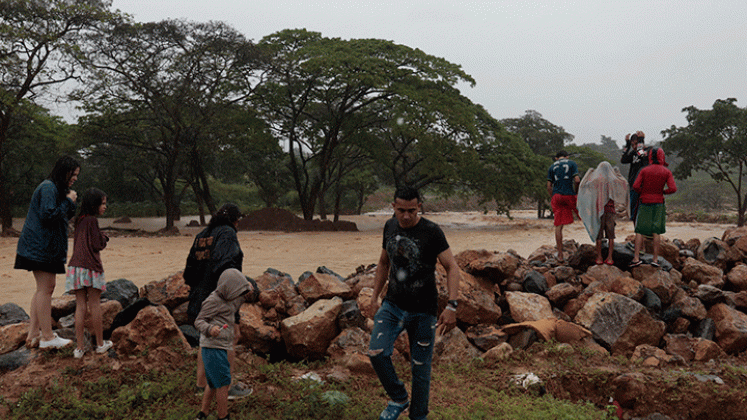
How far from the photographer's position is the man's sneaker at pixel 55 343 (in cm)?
409

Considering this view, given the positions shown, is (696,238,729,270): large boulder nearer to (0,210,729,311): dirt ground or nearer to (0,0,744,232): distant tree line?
(0,210,729,311): dirt ground

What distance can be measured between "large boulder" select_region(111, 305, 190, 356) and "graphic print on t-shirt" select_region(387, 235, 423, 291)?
8.35 feet

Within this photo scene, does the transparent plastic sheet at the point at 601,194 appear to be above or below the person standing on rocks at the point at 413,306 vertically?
above

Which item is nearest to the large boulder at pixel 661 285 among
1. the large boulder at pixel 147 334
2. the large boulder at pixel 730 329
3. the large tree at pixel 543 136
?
the large boulder at pixel 730 329

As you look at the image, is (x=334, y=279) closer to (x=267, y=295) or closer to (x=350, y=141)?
(x=267, y=295)

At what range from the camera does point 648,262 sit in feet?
22.3

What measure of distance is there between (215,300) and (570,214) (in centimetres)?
561

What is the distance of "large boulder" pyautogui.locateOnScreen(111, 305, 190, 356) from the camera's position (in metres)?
4.39

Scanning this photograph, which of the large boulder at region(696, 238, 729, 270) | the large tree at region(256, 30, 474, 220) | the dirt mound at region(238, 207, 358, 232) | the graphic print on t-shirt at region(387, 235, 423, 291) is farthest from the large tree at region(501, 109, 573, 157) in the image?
the graphic print on t-shirt at region(387, 235, 423, 291)

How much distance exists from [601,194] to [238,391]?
576 cm

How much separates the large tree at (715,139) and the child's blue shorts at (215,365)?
983 inches

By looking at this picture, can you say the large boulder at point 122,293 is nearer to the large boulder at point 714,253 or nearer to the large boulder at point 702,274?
the large boulder at point 702,274

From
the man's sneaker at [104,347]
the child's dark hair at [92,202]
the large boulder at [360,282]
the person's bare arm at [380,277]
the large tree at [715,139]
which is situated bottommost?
the man's sneaker at [104,347]

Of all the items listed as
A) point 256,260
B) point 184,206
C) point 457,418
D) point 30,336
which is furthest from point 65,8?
point 184,206
